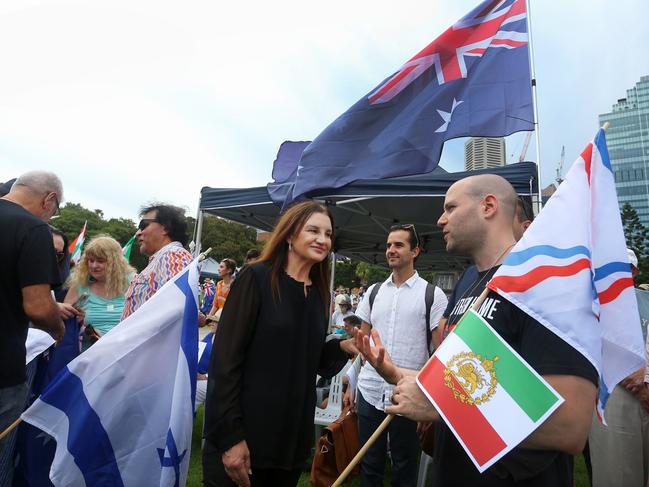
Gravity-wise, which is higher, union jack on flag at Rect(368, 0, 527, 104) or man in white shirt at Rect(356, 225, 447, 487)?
union jack on flag at Rect(368, 0, 527, 104)

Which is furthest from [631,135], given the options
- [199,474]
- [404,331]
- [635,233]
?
[199,474]

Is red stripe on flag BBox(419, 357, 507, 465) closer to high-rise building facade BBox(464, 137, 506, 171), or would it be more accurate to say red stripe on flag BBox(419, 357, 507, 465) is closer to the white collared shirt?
the white collared shirt

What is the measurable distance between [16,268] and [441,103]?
12.4 ft

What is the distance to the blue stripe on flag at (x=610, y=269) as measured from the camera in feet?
4.98

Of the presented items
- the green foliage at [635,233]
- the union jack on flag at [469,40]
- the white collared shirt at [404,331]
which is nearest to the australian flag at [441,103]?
the union jack on flag at [469,40]

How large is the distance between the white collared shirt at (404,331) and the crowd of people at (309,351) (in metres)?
0.01

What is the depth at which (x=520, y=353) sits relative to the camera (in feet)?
4.66

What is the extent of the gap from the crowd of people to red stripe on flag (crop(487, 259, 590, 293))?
3.5 inches

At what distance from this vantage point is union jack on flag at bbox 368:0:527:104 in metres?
4.20

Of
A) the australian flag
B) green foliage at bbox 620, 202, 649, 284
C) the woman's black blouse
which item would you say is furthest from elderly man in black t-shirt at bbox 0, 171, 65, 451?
green foliage at bbox 620, 202, 649, 284

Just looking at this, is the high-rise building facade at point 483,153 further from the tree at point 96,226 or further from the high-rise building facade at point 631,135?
the tree at point 96,226

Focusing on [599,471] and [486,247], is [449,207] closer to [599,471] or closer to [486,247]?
[486,247]

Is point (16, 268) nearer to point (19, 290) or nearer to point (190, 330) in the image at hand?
point (19, 290)

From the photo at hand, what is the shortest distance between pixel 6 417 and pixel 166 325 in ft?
3.15
